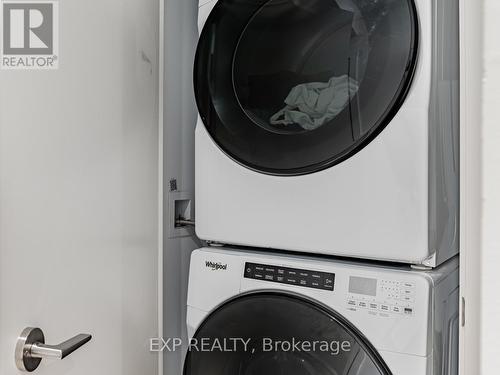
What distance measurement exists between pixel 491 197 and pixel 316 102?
2.55 feet

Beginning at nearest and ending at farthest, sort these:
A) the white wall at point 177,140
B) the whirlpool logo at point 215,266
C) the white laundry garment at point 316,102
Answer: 1. the white laundry garment at point 316,102
2. the whirlpool logo at point 215,266
3. the white wall at point 177,140

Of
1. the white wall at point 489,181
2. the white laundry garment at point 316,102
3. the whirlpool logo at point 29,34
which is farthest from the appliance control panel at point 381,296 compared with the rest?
the whirlpool logo at point 29,34

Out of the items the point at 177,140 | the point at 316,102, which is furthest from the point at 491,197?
the point at 177,140

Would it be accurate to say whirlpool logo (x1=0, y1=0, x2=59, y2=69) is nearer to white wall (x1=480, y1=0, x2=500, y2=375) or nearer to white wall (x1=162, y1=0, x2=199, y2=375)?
white wall (x1=162, y1=0, x2=199, y2=375)

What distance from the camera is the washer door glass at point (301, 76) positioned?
1.03m

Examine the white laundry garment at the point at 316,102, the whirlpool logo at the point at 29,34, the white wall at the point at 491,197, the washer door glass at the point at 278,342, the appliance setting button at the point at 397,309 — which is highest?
the whirlpool logo at the point at 29,34

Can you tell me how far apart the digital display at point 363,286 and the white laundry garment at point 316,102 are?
40 cm

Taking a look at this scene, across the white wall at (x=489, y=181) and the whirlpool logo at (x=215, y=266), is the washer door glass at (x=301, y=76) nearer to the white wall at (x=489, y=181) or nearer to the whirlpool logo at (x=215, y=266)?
the whirlpool logo at (x=215, y=266)

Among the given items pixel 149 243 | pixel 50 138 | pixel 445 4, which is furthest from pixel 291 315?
pixel 445 4

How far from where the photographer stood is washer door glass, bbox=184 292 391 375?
3.39 ft

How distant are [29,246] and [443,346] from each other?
0.95 metres

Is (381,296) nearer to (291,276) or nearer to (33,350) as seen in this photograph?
(291,276)

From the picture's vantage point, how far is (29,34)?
97 cm

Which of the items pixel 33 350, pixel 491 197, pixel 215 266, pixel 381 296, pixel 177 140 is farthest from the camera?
pixel 177 140
